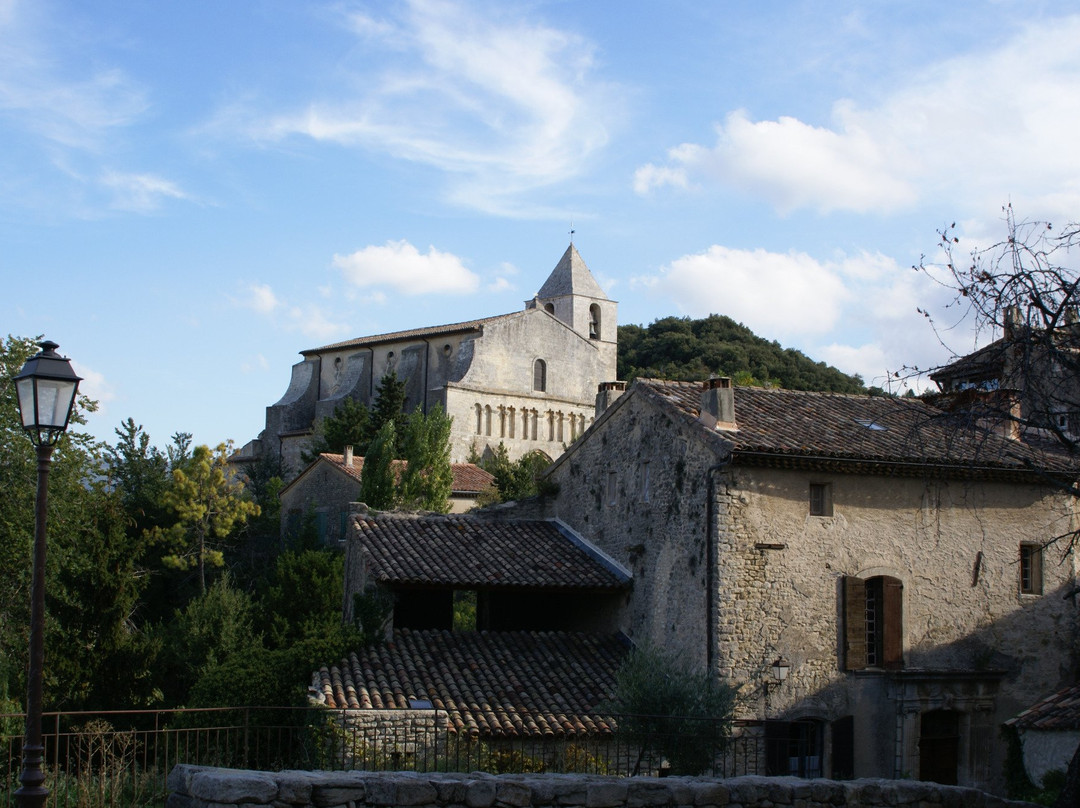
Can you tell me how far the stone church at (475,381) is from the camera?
6981 cm

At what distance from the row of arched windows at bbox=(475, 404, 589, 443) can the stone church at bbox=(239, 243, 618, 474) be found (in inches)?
2.4

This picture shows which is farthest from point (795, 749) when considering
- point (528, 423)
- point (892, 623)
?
point (528, 423)

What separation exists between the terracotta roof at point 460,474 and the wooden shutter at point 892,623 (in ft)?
98.4

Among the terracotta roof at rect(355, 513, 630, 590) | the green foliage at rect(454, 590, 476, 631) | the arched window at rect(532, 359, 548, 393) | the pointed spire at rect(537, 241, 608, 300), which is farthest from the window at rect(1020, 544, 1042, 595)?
the pointed spire at rect(537, 241, 608, 300)

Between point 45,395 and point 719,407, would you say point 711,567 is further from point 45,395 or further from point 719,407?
point 45,395

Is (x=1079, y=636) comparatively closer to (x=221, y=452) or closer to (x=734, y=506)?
(x=734, y=506)

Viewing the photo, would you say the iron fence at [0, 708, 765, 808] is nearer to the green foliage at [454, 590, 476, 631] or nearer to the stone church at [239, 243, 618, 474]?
the green foliage at [454, 590, 476, 631]

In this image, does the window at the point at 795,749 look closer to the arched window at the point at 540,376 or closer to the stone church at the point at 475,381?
the stone church at the point at 475,381

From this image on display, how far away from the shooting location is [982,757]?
21.0 m

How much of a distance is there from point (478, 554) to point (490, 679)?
3565mm

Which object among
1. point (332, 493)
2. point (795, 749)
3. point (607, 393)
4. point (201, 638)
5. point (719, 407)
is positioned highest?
point (607, 393)

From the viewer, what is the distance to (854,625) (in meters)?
20.6

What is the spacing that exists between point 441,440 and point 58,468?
21022mm

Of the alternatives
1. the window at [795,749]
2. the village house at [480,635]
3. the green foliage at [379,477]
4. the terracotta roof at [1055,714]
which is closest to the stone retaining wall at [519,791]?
the terracotta roof at [1055,714]
